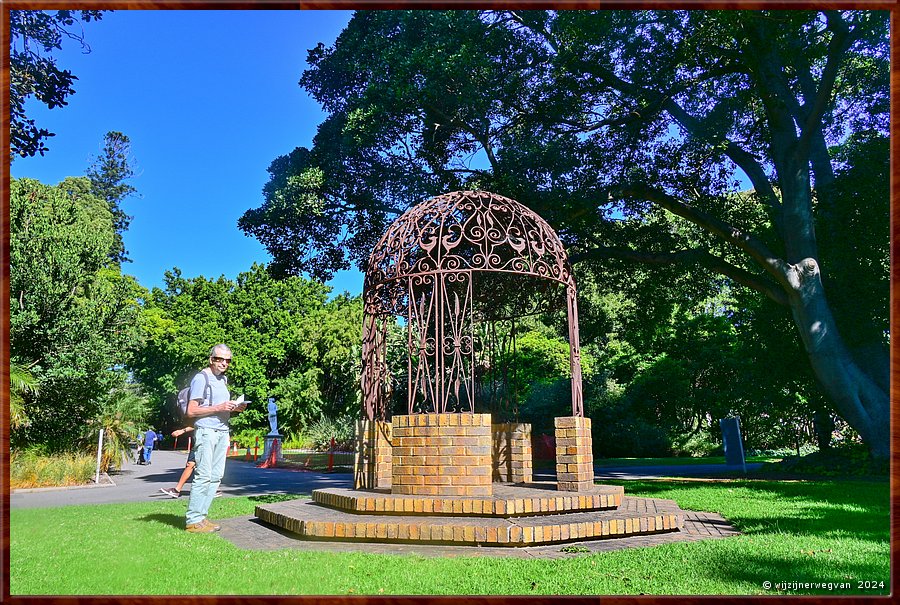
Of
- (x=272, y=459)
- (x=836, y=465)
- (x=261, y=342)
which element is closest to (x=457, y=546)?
(x=836, y=465)

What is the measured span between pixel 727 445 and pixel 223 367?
1268 centimetres

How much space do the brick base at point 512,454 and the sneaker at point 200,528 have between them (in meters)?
3.58

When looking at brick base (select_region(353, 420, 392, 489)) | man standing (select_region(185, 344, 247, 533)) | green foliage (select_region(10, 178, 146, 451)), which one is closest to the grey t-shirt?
man standing (select_region(185, 344, 247, 533))

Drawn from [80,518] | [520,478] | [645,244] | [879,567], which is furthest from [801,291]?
[80,518]

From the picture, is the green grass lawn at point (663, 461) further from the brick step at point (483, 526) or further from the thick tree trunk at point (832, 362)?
the brick step at point (483, 526)

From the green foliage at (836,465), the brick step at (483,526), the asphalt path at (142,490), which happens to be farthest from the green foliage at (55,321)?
the green foliage at (836,465)

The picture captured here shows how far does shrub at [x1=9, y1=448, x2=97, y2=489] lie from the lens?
48.2 ft

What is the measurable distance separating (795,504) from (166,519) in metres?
8.09

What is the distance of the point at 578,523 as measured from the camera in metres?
5.80

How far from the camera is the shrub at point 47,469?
48.2 feet

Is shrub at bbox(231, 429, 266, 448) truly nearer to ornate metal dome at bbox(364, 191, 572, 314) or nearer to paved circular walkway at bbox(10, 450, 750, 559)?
paved circular walkway at bbox(10, 450, 750, 559)

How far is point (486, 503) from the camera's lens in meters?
6.13

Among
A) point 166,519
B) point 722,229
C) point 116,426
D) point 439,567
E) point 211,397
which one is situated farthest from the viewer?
point 116,426

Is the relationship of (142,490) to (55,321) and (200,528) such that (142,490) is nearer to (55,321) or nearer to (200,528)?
(55,321)
